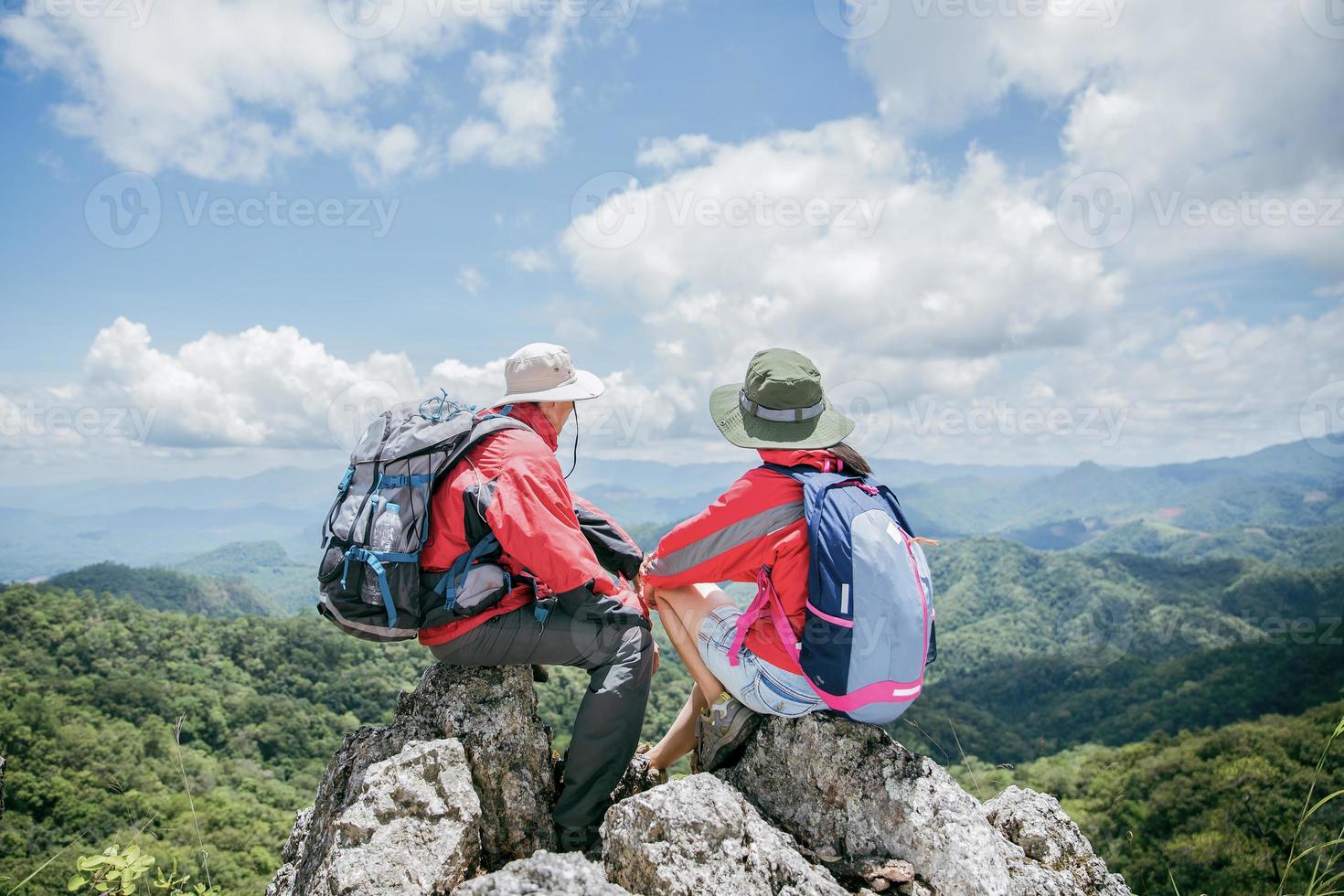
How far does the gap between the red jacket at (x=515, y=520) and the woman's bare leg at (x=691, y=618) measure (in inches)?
19.9

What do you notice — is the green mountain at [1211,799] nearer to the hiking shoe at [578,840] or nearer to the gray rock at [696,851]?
the hiking shoe at [578,840]

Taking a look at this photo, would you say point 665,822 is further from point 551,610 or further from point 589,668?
point 551,610

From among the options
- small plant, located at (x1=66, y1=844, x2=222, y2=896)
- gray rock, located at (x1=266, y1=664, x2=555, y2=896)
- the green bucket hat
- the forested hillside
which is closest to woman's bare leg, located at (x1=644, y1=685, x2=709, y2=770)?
gray rock, located at (x1=266, y1=664, x2=555, y2=896)

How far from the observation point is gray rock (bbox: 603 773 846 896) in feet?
10.4

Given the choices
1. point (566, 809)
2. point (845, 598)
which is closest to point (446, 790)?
point (566, 809)

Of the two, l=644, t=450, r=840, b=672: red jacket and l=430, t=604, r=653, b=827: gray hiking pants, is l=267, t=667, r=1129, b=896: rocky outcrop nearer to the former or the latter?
l=430, t=604, r=653, b=827: gray hiking pants

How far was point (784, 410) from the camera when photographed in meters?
4.20

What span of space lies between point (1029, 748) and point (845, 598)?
249ft

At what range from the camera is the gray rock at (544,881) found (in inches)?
111

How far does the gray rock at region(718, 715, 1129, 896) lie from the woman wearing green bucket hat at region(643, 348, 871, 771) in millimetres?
220

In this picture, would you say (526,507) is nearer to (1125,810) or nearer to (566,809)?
(566,809)

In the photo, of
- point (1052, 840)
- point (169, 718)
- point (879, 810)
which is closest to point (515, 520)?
point (879, 810)

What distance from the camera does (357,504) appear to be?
3.95 meters

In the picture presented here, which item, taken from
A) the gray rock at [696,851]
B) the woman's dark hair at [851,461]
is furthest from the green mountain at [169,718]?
the woman's dark hair at [851,461]
